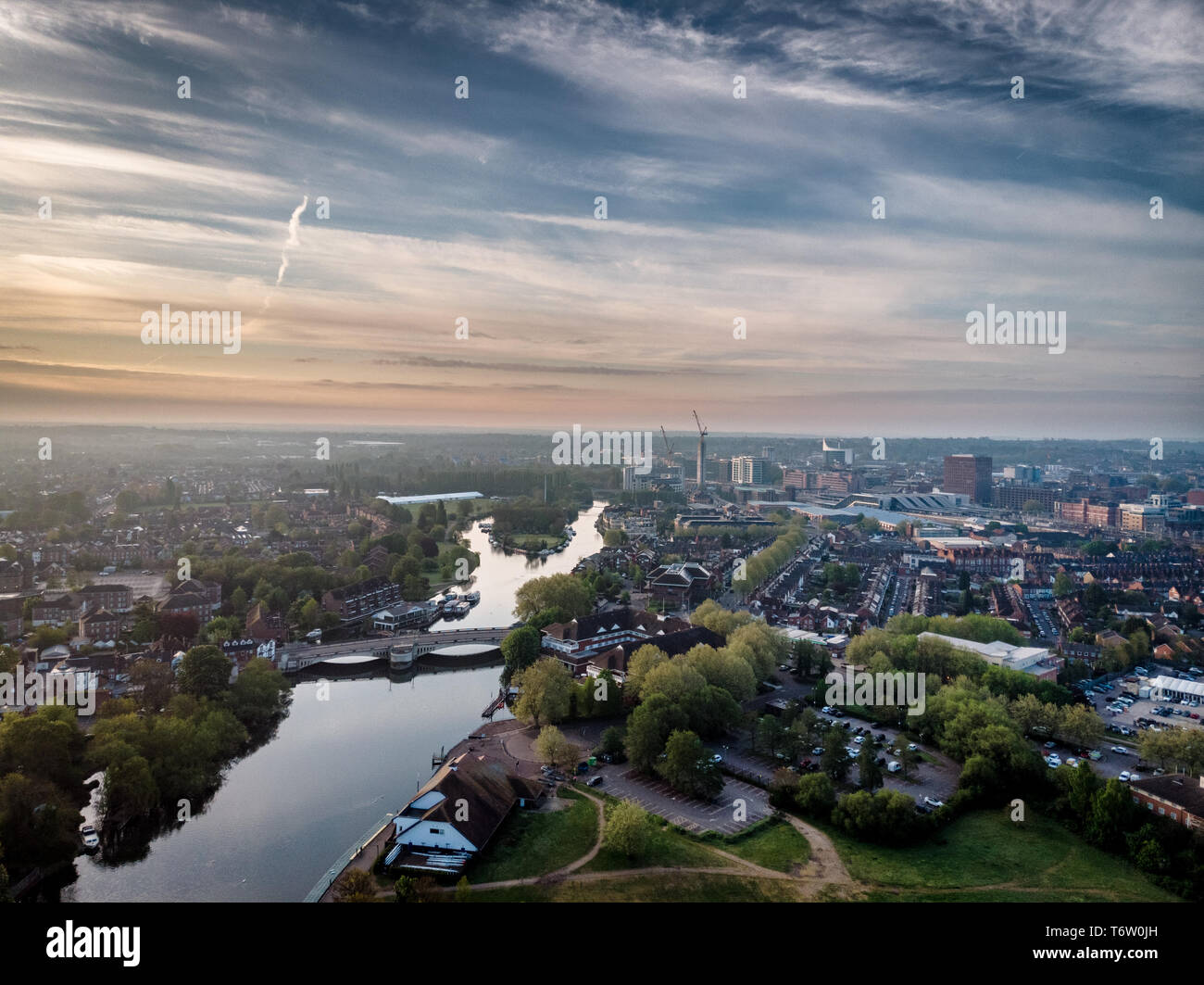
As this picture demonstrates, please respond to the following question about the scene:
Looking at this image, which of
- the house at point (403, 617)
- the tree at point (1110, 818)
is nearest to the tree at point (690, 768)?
the tree at point (1110, 818)

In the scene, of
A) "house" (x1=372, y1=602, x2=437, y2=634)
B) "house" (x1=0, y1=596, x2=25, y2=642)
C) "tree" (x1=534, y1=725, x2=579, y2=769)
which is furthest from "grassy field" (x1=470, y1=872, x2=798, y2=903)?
"house" (x1=0, y1=596, x2=25, y2=642)

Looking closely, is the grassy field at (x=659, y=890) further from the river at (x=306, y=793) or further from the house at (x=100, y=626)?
the house at (x=100, y=626)

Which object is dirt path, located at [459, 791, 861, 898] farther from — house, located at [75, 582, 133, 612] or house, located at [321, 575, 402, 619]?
house, located at [75, 582, 133, 612]

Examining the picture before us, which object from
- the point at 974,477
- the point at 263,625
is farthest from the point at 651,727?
the point at 974,477

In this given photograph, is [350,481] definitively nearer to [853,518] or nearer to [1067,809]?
[853,518]

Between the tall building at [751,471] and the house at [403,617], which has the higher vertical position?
the tall building at [751,471]

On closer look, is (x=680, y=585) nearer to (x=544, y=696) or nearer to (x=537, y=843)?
(x=544, y=696)
